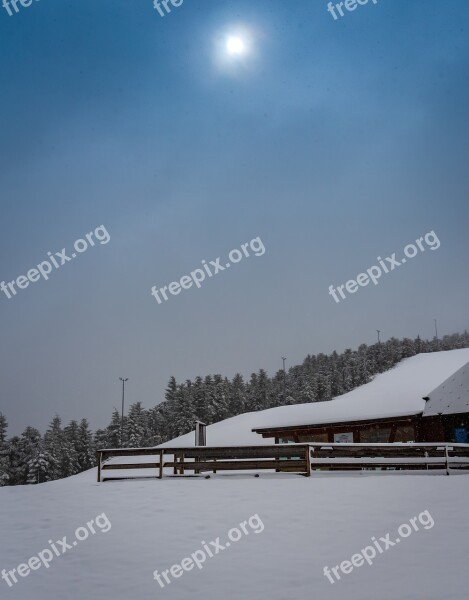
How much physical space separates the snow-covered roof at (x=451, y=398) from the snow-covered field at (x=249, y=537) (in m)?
9.85

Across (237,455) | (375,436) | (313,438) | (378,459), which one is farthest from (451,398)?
(237,455)

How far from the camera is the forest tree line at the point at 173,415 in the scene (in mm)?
89062

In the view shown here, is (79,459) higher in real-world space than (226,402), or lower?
lower

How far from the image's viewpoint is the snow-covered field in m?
7.93

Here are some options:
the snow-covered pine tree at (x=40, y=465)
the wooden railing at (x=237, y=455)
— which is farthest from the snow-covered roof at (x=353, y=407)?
the wooden railing at (x=237, y=455)

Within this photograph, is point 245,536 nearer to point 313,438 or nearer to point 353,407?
point 313,438

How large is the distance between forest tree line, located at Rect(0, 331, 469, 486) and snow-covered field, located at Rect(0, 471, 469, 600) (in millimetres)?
70172

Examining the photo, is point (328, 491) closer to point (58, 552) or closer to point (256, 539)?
point (256, 539)

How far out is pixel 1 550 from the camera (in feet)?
33.5


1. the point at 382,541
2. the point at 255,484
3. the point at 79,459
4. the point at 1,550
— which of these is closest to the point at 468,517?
the point at 382,541

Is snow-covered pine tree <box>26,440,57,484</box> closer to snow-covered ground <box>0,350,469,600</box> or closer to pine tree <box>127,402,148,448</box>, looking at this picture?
pine tree <box>127,402,148,448</box>

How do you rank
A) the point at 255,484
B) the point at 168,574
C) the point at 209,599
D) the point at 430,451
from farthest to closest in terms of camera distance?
the point at 430,451
the point at 255,484
the point at 168,574
the point at 209,599

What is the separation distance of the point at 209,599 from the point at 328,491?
20.2ft

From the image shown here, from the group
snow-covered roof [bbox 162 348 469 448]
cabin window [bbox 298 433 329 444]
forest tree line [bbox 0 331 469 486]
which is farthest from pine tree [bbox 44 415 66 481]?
cabin window [bbox 298 433 329 444]
